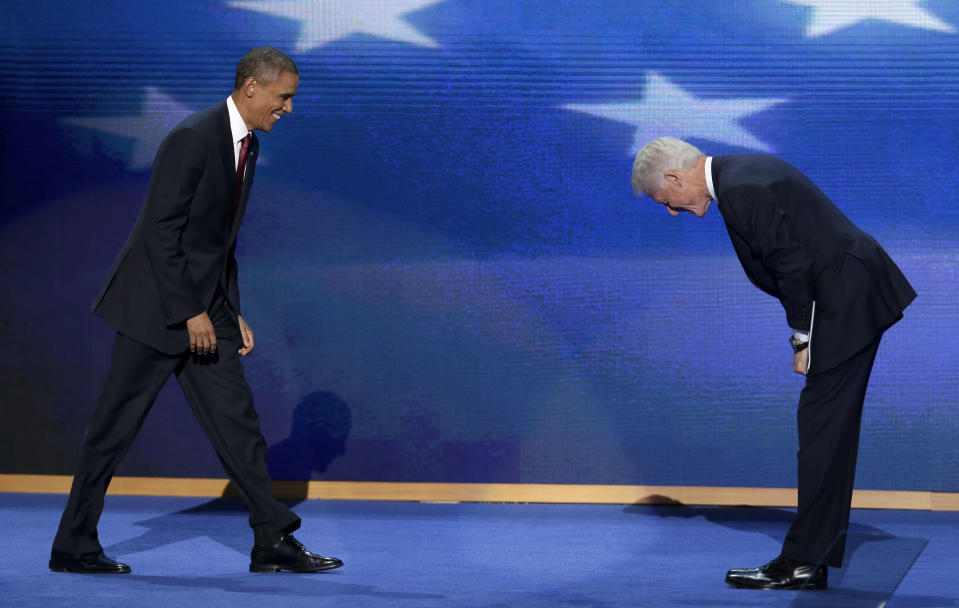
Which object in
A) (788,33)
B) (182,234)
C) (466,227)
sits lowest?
(182,234)

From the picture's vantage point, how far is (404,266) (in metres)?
4.52

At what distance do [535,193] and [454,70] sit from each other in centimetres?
57

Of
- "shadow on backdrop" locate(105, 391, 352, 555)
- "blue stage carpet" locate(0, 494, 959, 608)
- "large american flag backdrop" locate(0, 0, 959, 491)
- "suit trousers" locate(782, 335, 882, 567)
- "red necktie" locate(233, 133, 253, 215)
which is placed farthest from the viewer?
"shadow on backdrop" locate(105, 391, 352, 555)

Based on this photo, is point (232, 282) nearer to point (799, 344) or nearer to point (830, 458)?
point (799, 344)

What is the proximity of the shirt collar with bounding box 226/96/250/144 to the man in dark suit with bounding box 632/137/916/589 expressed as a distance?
1101mm

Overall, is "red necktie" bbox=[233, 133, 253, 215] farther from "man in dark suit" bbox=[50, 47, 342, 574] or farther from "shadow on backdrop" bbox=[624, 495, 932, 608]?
"shadow on backdrop" bbox=[624, 495, 932, 608]

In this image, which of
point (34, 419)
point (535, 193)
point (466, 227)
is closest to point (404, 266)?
point (466, 227)

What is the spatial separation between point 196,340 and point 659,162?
51.0 inches

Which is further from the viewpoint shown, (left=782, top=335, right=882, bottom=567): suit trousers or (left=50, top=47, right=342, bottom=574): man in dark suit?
(left=50, top=47, right=342, bottom=574): man in dark suit

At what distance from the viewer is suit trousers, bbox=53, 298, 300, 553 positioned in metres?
3.13

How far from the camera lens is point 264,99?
313 cm

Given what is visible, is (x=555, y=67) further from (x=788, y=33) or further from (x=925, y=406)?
(x=925, y=406)

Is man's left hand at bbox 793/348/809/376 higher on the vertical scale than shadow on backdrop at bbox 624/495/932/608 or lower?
higher

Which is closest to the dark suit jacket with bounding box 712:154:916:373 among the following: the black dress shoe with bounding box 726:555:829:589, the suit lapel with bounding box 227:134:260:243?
the black dress shoe with bounding box 726:555:829:589
